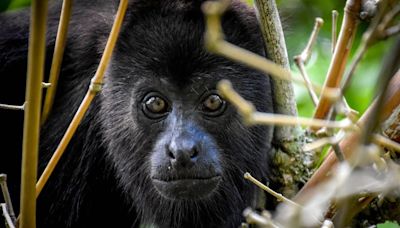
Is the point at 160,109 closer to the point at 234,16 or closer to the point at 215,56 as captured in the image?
the point at 215,56

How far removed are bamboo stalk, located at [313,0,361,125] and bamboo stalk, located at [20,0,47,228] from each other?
3.67 ft

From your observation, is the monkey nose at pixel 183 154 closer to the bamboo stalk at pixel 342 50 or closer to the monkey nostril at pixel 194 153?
the monkey nostril at pixel 194 153

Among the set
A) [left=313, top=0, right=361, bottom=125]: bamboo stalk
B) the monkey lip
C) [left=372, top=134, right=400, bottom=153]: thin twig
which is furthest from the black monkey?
[left=372, top=134, right=400, bottom=153]: thin twig

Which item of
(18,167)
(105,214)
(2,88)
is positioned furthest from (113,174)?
(2,88)

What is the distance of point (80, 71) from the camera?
412cm

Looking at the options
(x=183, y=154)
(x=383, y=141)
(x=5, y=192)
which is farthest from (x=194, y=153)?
(x=383, y=141)

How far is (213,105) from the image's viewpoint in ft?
12.6

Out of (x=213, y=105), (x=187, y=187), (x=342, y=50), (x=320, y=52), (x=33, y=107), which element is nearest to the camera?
(x=33, y=107)

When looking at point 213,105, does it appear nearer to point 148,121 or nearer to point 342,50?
point 148,121

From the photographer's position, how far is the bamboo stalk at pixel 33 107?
5.91 ft

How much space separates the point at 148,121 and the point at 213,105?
→ 37cm

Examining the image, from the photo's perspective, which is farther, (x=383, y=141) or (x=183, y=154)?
(x=183, y=154)

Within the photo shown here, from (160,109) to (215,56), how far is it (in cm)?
42

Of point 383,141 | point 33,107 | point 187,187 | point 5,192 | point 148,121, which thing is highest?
point 383,141
